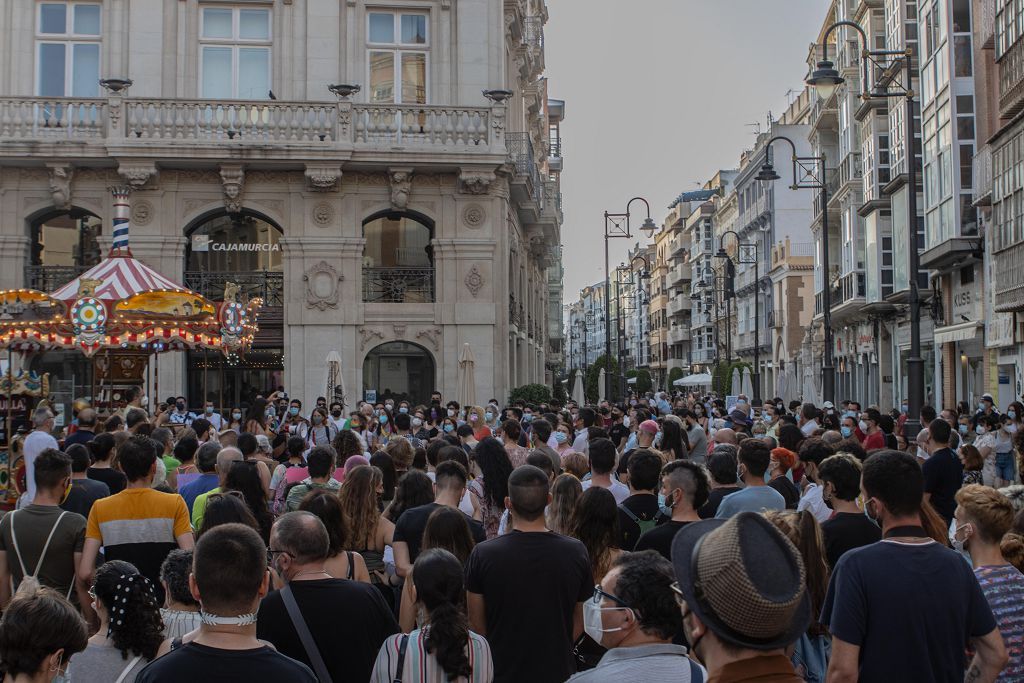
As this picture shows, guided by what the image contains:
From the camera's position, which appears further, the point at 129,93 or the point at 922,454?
the point at 129,93

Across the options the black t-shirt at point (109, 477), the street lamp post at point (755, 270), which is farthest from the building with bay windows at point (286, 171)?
the black t-shirt at point (109, 477)

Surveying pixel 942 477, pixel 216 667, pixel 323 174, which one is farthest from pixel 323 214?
pixel 216 667

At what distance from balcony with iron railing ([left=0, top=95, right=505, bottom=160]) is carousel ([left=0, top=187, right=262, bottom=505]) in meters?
5.37

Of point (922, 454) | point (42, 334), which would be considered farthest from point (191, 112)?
point (922, 454)

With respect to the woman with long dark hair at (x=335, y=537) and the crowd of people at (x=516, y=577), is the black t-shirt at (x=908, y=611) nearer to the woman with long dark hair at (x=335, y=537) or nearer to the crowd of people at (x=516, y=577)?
the crowd of people at (x=516, y=577)

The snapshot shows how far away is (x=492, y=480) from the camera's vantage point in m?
8.92

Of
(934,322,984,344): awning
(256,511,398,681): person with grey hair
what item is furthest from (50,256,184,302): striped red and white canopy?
(934,322,984,344): awning

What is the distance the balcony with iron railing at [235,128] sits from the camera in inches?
1101

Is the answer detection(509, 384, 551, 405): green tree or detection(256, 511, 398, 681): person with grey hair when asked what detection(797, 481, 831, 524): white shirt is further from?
detection(509, 384, 551, 405): green tree

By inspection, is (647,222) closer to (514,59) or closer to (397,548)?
(514,59)

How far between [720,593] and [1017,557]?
350cm

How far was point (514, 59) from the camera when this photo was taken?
36688 millimetres

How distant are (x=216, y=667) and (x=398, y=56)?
92.1ft

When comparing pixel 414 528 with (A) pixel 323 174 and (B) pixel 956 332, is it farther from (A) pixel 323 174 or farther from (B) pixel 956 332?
(B) pixel 956 332
